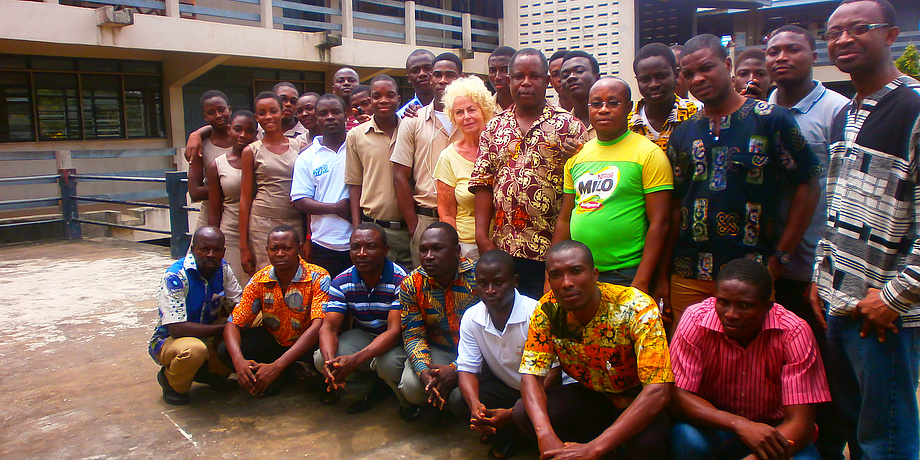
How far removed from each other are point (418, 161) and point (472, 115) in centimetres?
49

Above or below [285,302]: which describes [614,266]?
above

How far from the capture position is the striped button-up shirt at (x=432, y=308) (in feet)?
11.0

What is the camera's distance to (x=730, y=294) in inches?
93.4

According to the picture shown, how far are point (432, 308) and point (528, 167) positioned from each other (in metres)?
0.88

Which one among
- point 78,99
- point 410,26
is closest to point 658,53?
point 78,99

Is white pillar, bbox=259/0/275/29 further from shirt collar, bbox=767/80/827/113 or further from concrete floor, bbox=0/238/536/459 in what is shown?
shirt collar, bbox=767/80/827/113

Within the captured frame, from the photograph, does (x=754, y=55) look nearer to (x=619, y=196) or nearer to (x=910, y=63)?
(x=619, y=196)

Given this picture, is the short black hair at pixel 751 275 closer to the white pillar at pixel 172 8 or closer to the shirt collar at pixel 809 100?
the shirt collar at pixel 809 100

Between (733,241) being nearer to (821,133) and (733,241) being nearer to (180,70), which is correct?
(821,133)

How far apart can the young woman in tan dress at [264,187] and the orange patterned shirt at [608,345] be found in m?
2.25

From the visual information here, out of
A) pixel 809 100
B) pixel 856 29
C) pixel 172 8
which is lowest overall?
pixel 809 100

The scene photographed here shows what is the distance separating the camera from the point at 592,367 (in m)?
2.73

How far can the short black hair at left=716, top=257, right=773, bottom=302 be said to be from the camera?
Answer: 2352 millimetres

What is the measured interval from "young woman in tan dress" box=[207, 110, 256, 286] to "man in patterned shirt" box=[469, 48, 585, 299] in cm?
197
